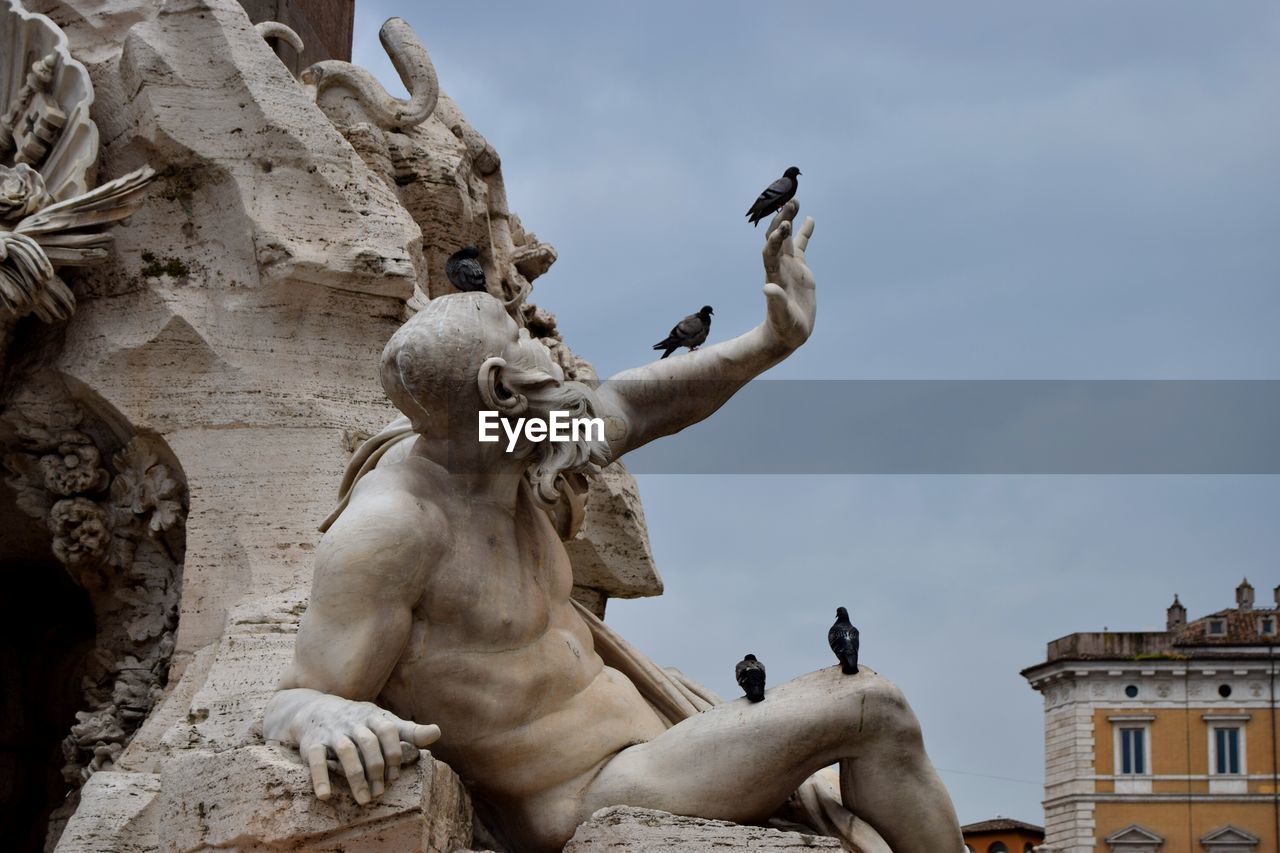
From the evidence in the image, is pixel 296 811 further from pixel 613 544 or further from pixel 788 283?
pixel 613 544

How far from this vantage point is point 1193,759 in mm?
31078

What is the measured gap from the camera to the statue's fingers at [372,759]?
558cm

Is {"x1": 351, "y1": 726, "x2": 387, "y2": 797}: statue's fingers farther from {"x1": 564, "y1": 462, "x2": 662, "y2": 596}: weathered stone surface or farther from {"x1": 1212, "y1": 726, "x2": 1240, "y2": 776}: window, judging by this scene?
{"x1": 1212, "y1": 726, "x2": 1240, "y2": 776}: window

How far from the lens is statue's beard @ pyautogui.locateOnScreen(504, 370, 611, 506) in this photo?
6289 mm

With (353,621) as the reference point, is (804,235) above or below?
above

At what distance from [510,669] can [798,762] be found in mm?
879

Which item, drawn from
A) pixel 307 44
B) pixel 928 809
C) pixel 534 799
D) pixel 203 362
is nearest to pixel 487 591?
pixel 534 799

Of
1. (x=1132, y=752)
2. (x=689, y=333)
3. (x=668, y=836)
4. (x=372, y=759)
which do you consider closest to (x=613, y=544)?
(x=689, y=333)

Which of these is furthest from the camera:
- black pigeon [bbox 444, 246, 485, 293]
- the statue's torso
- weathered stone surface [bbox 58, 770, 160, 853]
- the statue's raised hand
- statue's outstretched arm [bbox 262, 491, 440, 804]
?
weathered stone surface [bbox 58, 770, 160, 853]

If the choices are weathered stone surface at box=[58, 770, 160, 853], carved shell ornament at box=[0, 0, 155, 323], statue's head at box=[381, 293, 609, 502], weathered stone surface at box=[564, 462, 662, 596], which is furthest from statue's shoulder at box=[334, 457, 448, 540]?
weathered stone surface at box=[564, 462, 662, 596]

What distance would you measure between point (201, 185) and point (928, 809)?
3.75 metres

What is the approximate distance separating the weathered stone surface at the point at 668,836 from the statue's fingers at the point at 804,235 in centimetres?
184

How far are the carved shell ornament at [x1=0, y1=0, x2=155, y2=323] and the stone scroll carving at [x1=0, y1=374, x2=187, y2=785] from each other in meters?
0.47

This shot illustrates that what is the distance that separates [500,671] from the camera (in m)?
6.19
